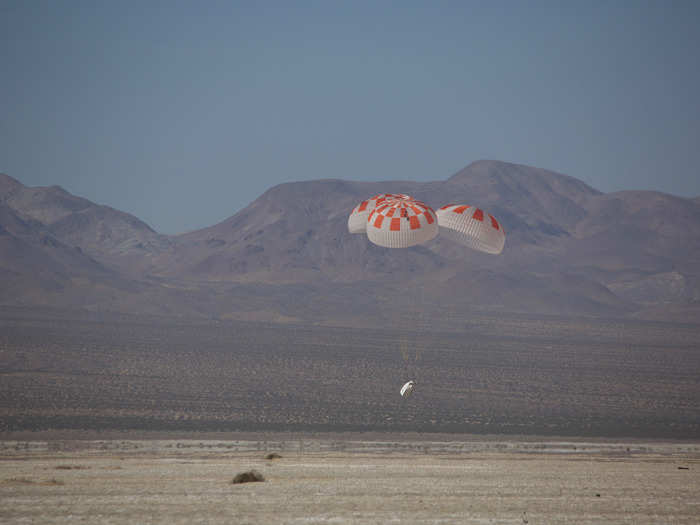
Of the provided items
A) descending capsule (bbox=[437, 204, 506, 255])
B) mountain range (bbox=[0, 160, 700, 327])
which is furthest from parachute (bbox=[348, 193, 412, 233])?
mountain range (bbox=[0, 160, 700, 327])

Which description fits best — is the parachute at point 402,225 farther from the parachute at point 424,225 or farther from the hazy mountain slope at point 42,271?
the hazy mountain slope at point 42,271

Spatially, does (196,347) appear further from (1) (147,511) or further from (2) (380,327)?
(1) (147,511)

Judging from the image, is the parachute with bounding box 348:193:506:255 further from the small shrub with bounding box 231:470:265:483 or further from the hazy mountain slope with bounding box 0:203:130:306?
the hazy mountain slope with bounding box 0:203:130:306

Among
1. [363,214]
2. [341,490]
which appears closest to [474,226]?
[363,214]

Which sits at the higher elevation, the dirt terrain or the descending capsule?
the descending capsule

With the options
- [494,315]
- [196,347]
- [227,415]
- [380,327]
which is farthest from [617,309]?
[227,415]

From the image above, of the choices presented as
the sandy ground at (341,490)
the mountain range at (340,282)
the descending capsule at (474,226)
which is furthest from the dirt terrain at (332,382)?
the mountain range at (340,282)

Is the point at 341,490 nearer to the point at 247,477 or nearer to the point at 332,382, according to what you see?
the point at 247,477
